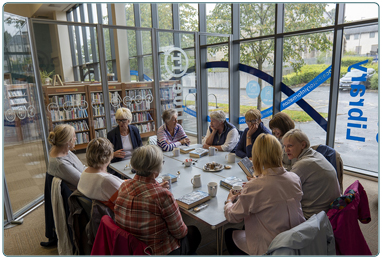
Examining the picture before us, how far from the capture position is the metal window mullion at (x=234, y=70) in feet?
19.7

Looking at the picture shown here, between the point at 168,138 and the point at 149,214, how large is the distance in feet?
7.47

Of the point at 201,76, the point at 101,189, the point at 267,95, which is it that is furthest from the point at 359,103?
the point at 101,189

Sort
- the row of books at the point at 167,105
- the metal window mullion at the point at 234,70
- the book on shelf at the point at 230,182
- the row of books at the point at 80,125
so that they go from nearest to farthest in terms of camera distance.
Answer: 1. the book on shelf at the point at 230,182
2. the row of books at the point at 80,125
3. the row of books at the point at 167,105
4. the metal window mullion at the point at 234,70

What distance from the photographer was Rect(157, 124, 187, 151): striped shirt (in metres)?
3.82

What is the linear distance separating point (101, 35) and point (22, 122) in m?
1.79

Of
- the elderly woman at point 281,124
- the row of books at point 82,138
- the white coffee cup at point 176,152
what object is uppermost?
the elderly woman at point 281,124

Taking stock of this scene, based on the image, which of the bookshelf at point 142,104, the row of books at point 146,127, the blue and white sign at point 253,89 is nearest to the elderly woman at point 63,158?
the bookshelf at point 142,104

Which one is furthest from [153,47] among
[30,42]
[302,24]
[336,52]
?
[336,52]

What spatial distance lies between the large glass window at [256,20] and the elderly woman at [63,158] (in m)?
4.36

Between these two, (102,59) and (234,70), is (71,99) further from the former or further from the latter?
(234,70)

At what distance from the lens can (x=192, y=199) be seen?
2.18m

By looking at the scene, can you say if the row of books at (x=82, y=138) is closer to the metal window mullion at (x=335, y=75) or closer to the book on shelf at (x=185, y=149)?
the book on shelf at (x=185, y=149)

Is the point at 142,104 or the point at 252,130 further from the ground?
the point at 142,104

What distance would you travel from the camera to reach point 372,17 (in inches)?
154
